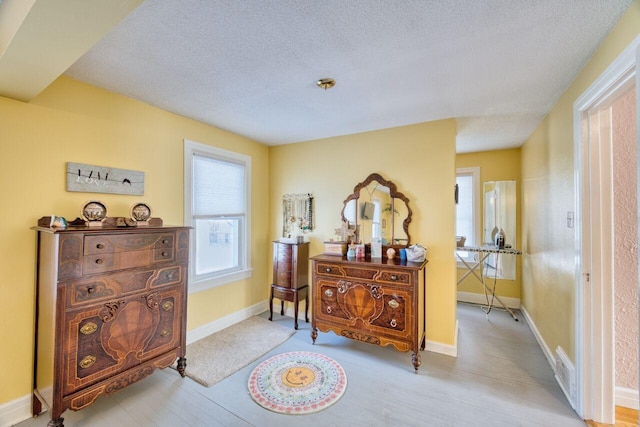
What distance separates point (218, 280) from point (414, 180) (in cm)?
257

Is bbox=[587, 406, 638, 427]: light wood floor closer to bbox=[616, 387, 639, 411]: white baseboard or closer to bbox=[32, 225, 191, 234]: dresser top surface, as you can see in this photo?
bbox=[616, 387, 639, 411]: white baseboard

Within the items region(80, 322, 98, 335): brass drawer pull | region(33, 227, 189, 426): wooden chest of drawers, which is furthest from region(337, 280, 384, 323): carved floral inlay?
region(80, 322, 98, 335): brass drawer pull

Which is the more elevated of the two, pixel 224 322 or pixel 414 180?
pixel 414 180

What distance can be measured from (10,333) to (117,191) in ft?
3.87

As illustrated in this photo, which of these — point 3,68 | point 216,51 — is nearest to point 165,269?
point 3,68

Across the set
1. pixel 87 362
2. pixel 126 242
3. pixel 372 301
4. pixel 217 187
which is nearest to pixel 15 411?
pixel 87 362

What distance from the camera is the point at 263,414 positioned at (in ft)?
6.22

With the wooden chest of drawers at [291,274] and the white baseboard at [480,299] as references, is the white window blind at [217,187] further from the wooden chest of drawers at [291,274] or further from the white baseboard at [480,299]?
the white baseboard at [480,299]

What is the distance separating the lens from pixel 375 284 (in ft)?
8.50

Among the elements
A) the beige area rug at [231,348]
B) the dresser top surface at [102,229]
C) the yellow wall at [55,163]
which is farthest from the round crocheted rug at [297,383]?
the yellow wall at [55,163]

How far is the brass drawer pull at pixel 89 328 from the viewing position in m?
1.75

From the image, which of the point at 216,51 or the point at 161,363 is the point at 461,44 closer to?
the point at 216,51

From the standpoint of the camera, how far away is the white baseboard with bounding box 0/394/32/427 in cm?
177

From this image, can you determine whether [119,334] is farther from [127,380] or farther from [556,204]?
[556,204]
